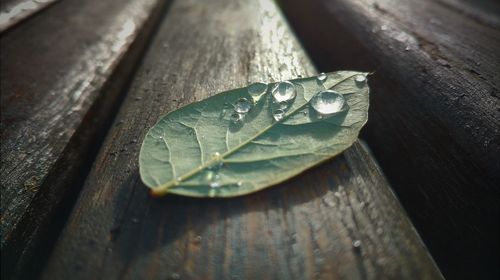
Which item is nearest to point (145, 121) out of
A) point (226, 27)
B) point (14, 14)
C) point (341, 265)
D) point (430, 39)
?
point (341, 265)

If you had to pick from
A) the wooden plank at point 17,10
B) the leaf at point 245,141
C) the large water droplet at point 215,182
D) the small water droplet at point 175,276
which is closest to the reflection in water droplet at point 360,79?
the leaf at point 245,141

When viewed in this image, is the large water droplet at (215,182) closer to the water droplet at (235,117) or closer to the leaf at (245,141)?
the leaf at (245,141)

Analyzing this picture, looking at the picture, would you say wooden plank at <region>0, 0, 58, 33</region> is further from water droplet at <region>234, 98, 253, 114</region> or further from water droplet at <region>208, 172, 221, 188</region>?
water droplet at <region>208, 172, 221, 188</region>

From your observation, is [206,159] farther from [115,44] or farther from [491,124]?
[115,44]

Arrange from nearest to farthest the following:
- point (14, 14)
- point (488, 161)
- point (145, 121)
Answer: point (488, 161) < point (145, 121) < point (14, 14)

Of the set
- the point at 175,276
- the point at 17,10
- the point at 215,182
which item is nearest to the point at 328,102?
the point at 215,182
